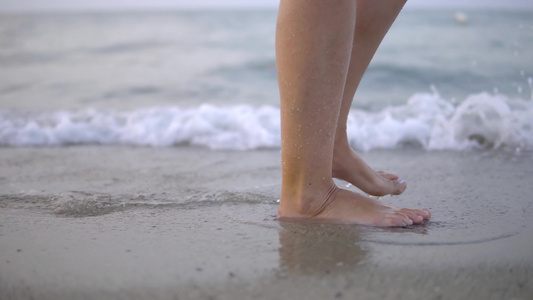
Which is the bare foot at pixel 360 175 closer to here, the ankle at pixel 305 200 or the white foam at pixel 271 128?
the ankle at pixel 305 200

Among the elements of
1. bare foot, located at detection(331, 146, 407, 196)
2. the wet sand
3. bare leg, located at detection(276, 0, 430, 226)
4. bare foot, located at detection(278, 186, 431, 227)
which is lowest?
the wet sand

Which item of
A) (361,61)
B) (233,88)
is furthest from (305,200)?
(233,88)

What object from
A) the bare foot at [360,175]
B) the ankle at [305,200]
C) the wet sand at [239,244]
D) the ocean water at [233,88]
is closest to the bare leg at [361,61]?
the bare foot at [360,175]

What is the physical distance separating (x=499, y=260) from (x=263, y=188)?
0.85m

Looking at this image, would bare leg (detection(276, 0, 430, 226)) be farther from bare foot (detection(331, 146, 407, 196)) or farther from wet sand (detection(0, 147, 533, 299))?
bare foot (detection(331, 146, 407, 196))

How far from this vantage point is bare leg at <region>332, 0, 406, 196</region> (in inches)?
54.3

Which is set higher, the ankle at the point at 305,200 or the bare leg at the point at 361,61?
the bare leg at the point at 361,61

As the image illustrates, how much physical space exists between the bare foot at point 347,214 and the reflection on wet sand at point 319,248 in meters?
0.03

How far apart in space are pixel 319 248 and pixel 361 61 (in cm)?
63

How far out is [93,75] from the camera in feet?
21.6

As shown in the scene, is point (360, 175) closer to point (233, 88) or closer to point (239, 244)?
point (239, 244)

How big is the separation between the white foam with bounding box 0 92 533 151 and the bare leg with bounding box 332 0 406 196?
1.18 meters

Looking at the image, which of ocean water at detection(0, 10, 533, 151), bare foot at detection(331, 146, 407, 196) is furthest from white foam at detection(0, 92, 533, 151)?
bare foot at detection(331, 146, 407, 196)

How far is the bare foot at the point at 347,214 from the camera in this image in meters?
1.21
